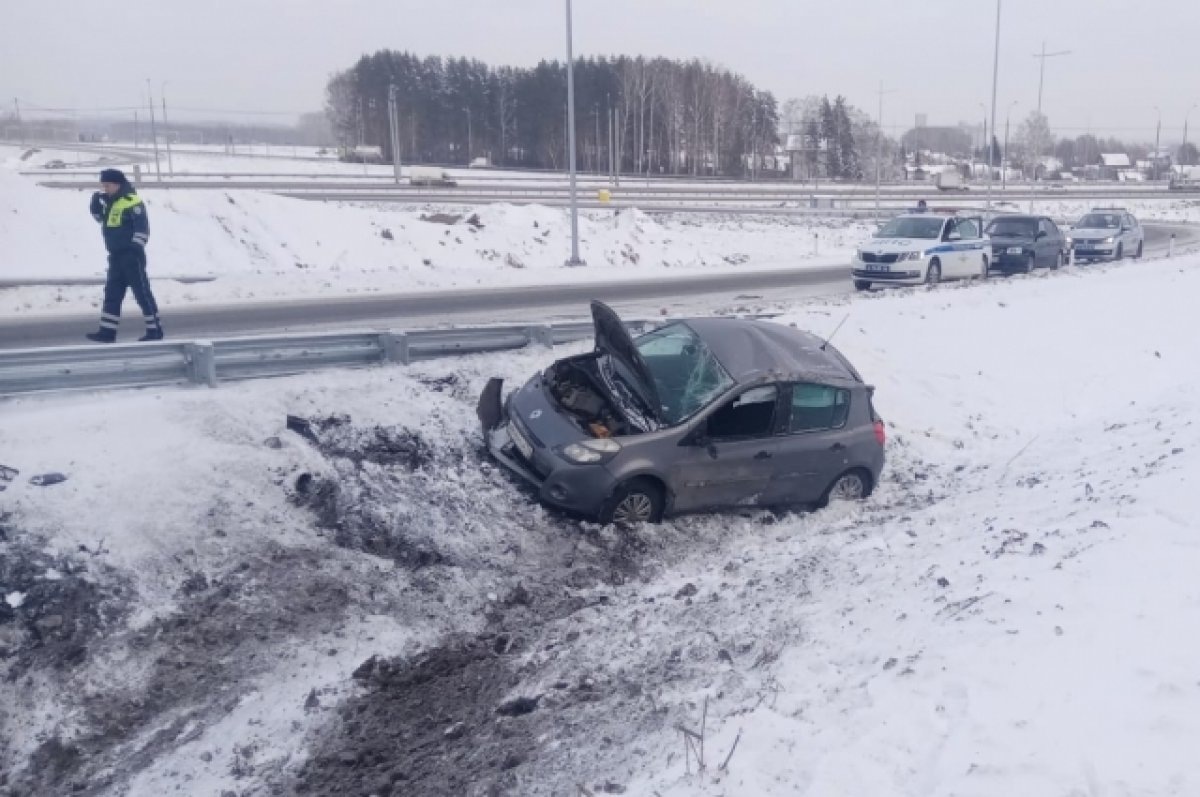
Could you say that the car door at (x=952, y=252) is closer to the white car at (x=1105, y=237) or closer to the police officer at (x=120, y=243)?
the white car at (x=1105, y=237)

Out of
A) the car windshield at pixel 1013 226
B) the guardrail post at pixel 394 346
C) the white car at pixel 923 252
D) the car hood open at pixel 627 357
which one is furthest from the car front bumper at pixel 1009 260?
the car hood open at pixel 627 357

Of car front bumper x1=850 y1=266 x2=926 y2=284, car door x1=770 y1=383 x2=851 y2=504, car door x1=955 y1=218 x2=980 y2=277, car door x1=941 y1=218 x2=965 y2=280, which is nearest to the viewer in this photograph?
car door x1=770 y1=383 x2=851 y2=504

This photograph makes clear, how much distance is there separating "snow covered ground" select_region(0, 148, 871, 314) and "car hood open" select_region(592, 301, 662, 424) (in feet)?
36.4

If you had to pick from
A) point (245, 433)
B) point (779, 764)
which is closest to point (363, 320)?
point (245, 433)

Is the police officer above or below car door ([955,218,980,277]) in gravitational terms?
above

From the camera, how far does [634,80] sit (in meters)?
84.8

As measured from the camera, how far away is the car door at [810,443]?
9.08 meters

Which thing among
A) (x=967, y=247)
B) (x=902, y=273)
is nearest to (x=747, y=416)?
(x=902, y=273)

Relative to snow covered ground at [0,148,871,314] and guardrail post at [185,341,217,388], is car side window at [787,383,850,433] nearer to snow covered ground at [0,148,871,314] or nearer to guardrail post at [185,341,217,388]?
guardrail post at [185,341,217,388]

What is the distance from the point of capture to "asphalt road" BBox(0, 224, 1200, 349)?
14.7 m

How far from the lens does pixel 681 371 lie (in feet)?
30.2

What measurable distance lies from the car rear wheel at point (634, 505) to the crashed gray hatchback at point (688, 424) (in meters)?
0.01

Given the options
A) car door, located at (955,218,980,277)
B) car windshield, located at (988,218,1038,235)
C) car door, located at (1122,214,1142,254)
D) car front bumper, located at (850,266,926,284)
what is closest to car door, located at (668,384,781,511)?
car front bumper, located at (850,266,926,284)

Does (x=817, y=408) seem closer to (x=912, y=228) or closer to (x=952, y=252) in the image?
(x=952, y=252)
